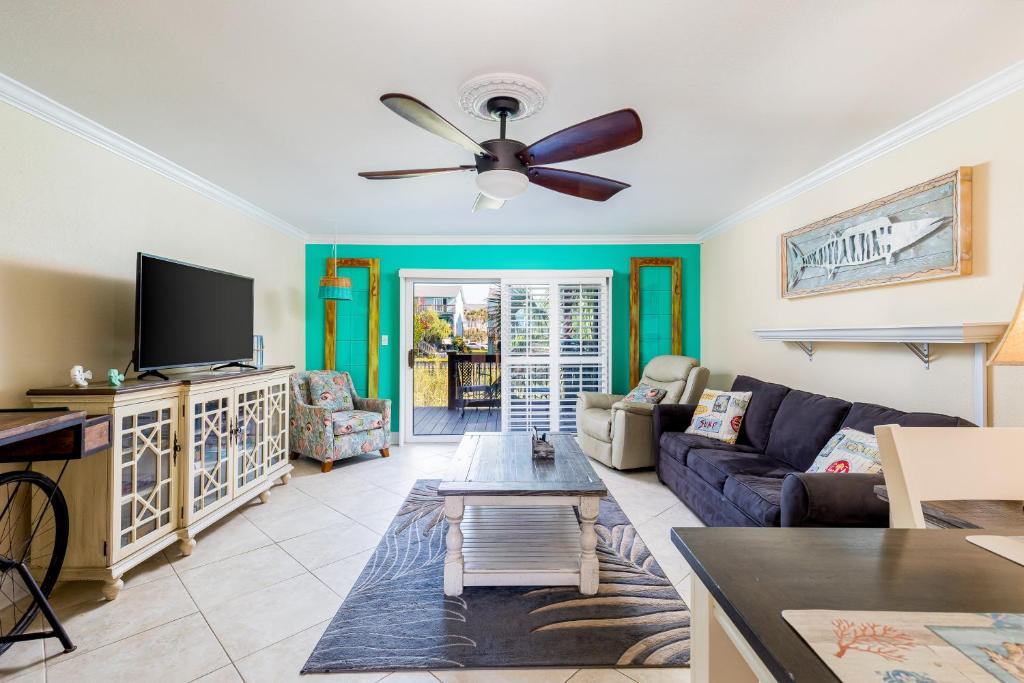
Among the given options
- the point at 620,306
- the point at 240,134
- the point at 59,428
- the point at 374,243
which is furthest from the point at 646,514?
the point at 374,243

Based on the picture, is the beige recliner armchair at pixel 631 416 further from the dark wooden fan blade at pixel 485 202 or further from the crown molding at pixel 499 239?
the dark wooden fan blade at pixel 485 202

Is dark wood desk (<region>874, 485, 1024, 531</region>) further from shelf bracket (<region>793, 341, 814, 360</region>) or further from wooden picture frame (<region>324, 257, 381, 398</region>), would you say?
wooden picture frame (<region>324, 257, 381, 398</region>)

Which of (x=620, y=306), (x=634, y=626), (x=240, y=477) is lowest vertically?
(x=634, y=626)

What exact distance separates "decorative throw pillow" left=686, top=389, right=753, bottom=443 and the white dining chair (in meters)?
2.30

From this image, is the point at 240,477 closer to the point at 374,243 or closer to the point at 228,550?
the point at 228,550

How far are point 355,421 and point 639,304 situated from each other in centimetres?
325

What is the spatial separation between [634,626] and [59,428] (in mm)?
2436

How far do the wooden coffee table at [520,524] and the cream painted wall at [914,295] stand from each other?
1842 millimetres

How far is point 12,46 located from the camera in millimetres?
1799

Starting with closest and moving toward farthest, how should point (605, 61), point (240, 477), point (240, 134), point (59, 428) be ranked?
1. point (59, 428)
2. point (605, 61)
3. point (240, 134)
4. point (240, 477)

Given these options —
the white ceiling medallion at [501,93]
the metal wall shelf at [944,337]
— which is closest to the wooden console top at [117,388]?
the white ceiling medallion at [501,93]

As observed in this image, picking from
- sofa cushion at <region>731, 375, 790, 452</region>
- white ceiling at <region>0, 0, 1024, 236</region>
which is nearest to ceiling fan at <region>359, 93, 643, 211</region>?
white ceiling at <region>0, 0, 1024, 236</region>

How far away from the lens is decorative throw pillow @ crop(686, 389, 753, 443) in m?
3.38

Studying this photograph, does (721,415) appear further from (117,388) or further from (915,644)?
(117,388)
